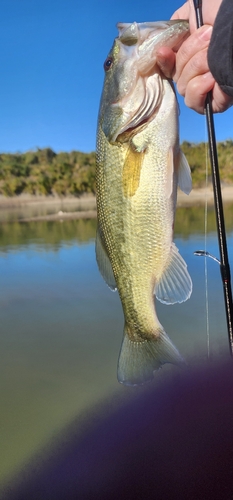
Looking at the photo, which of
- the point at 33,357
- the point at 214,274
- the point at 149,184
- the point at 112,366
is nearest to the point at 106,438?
the point at 112,366

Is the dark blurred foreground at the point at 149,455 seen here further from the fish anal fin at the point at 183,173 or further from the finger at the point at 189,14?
the finger at the point at 189,14

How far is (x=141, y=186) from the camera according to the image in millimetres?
1253

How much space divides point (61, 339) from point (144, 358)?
2289 millimetres

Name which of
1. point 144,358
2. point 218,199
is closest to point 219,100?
point 218,199

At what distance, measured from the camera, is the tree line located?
16.0 meters

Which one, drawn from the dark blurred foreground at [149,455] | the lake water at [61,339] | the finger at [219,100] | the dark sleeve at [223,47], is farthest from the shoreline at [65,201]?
the dark sleeve at [223,47]

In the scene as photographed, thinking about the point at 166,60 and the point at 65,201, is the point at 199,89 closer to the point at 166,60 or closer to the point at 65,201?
the point at 166,60

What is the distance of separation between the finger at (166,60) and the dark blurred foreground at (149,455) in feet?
5.60

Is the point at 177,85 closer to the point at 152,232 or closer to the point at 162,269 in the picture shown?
the point at 152,232

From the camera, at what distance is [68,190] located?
17828mm

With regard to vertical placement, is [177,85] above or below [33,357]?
above

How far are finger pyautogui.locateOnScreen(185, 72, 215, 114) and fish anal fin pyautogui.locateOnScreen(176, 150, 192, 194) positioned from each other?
178mm

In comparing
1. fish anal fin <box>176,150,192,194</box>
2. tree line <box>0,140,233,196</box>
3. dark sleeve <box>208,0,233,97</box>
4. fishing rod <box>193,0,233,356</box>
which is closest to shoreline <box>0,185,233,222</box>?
tree line <box>0,140,233,196</box>

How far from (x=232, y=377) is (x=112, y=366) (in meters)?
0.82
